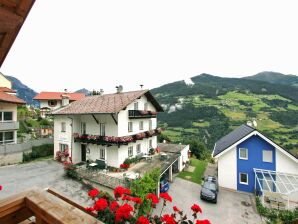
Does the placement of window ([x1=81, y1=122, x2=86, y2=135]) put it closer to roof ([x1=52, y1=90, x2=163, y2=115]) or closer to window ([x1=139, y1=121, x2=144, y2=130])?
roof ([x1=52, y1=90, x2=163, y2=115])

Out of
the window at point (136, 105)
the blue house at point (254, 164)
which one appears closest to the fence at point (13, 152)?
the window at point (136, 105)

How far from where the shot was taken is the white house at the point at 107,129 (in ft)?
64.9

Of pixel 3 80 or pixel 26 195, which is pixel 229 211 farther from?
pixel 3 80

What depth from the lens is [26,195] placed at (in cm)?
165

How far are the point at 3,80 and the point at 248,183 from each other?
5247 cm

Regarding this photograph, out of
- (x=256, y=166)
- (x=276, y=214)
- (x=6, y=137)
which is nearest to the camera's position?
(x=276, y=214)

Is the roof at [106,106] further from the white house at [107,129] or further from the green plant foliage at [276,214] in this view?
the green plant foliage at [276,214]

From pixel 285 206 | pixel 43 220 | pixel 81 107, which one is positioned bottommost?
pixel 285 206

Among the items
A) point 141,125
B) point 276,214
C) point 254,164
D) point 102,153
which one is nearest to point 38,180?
point 102,153

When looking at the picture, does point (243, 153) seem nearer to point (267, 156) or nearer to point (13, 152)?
point (267, 156)

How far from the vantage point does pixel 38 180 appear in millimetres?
17250

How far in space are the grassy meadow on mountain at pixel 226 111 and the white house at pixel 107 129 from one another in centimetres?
3071

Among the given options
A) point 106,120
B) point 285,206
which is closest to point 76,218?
point 106,120

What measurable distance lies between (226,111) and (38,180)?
87960 mm
